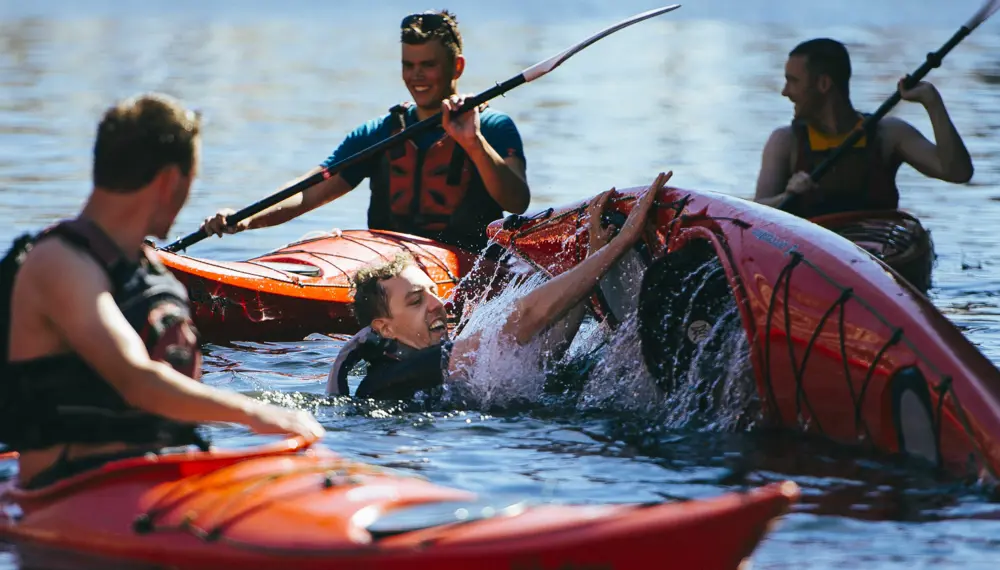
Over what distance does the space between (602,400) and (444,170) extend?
6.58 ft

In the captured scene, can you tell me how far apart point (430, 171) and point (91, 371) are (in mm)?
3937

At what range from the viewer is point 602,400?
5.70 meters

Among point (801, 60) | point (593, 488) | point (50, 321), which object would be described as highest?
point (801, 60)

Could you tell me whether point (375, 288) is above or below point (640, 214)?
below

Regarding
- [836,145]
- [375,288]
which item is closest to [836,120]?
[836,145]

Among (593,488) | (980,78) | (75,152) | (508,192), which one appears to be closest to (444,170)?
(508,192)

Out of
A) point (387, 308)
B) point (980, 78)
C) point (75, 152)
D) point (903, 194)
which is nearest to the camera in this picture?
point (387, 308)

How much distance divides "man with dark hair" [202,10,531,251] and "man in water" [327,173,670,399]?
5.18ft

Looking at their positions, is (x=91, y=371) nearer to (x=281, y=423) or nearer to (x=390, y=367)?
(x=281, y=423)

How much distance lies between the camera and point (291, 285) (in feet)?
23.4

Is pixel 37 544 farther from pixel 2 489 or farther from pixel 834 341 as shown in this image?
pixel 834 341

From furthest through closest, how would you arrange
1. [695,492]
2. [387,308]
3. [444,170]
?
1. [444,170]
2. [387,308]
3. [695,492]

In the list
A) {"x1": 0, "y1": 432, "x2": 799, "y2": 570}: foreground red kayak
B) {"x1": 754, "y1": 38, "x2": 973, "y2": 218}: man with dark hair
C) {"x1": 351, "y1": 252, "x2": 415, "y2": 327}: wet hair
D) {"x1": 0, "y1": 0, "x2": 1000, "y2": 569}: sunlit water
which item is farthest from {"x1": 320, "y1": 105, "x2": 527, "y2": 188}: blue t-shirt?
{"x1": 0, "y1": 432, "x2": 799, "y2": 570}: foreground red kayak

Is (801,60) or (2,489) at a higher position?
(801,60)
